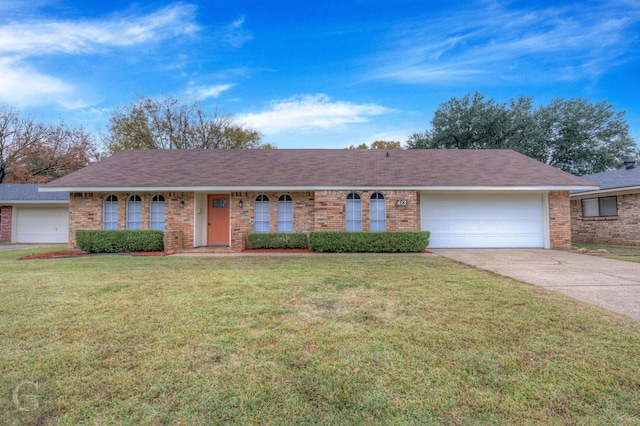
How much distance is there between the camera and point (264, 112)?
2175cm

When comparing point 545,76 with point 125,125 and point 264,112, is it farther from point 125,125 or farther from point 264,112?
point 125,125

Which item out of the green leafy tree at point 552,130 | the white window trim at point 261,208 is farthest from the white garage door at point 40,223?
the green leafy tree at point 552,130

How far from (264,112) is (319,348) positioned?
21133 millimetres

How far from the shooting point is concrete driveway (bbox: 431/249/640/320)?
4.50 meters

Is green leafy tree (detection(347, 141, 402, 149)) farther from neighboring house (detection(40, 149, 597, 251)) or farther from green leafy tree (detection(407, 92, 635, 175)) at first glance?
neighboring house (detection(40, 149, 597, 251))

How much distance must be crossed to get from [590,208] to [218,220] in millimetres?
17591

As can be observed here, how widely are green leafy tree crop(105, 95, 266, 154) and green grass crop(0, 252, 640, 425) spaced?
963 inches

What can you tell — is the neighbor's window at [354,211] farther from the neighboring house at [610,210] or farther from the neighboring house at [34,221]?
the neighboring house at [34,221]

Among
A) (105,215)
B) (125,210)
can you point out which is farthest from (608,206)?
(105,215)

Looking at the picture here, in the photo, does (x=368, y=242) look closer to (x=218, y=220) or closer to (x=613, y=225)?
(x=218, y=220)

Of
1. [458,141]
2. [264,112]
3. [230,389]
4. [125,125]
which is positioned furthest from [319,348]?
[125,125]

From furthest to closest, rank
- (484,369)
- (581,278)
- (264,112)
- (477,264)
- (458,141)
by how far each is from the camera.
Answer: (458,141)
(264,112)
(477,264)
(581,278)
(484,369)

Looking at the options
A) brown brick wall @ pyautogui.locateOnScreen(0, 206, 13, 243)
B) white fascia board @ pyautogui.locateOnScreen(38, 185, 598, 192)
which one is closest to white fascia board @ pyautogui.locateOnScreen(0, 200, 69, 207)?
brown brick wall @ pyautogui.locateOnScreen(0, 206, 13, 243)

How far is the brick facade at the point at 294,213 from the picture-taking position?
1163cm
